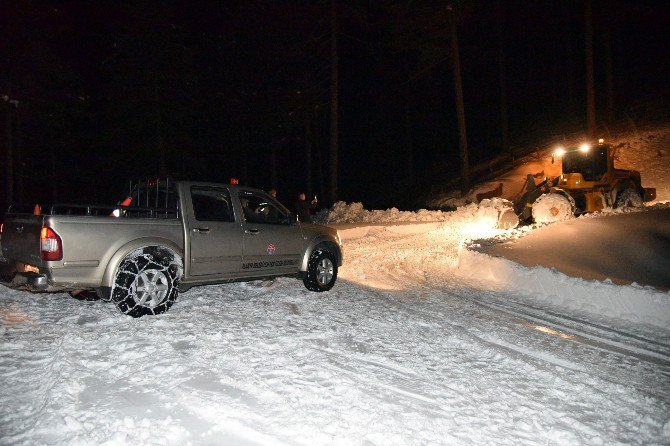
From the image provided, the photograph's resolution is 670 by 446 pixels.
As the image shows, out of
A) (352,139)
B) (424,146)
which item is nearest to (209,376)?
(424,146)

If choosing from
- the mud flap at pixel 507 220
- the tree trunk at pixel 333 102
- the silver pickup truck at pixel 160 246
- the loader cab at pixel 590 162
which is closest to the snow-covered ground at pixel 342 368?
the silver pickup truck at pixel 160 246

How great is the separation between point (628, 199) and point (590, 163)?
5.75 ft

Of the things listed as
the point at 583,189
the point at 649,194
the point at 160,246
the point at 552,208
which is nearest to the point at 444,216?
the point at 552,208

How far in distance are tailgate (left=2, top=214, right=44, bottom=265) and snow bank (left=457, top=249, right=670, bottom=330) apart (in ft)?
26.2

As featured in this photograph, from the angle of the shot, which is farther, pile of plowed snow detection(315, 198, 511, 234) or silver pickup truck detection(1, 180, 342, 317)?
pile of plowed snow detection(315, 198, 511, 234)

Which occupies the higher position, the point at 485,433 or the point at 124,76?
the point at 124,76

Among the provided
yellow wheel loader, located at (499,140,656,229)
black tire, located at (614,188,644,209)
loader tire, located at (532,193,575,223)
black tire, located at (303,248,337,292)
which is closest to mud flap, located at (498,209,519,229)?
yellow wheel loader, located at (499,140,656,229)

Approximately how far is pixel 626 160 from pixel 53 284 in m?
24.6

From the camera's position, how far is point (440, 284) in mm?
9664

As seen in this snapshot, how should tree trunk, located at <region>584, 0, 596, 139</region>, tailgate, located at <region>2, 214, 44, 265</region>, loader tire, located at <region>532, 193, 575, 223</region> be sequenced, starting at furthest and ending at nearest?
tree trunk, located at <region>584, 0, 596, 139</region>, loader tire, located at <region>532, 193, 575, 223</region>, tailgate, located at <region>2, 214, 44, 265</region>

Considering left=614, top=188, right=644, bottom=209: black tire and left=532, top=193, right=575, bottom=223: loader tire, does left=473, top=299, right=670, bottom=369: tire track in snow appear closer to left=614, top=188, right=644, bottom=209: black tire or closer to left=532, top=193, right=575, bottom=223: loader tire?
left=532, top=193, right=575, bottom=223: loader tire

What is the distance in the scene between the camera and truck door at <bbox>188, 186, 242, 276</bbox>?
266 inches

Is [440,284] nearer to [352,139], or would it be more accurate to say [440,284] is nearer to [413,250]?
[413,250]

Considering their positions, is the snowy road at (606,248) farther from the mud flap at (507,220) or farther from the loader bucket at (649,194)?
the mud flap at (507,220)
